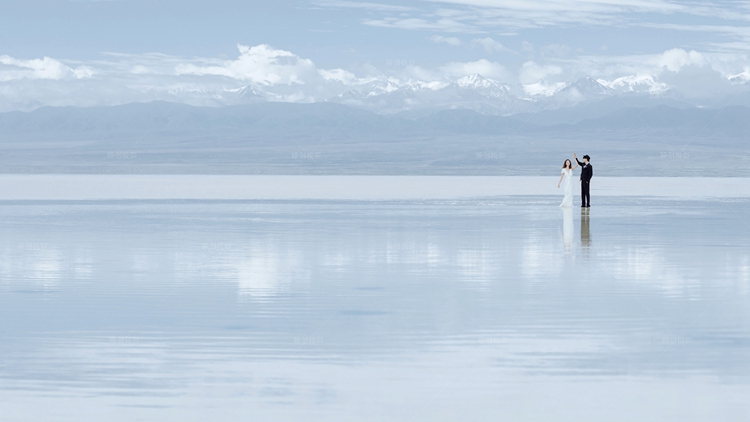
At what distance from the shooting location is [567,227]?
24.3 metres

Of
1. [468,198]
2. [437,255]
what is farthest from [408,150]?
[437,255]

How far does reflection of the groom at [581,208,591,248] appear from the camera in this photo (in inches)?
781

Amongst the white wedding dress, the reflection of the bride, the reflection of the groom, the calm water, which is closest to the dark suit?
the white wedding dress

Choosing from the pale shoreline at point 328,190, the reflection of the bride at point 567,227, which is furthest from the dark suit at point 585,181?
the pale shoreline at point 328,190

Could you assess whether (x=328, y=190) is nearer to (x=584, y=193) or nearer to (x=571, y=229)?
(x=584, y=193)

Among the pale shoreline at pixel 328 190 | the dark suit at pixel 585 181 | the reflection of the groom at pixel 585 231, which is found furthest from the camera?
the pale shoreline at pixel 328 190

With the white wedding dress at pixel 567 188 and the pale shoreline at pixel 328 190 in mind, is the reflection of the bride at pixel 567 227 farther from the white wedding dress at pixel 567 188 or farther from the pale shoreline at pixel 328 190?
the pale shoreline at pixel 328 190

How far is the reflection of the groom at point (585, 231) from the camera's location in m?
19.8

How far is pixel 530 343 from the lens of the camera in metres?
9.75

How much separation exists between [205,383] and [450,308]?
415cm

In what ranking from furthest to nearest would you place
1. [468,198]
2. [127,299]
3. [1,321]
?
[468,198]
[127,299]
[1,321]

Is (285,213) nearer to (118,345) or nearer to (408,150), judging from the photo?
(118,345)

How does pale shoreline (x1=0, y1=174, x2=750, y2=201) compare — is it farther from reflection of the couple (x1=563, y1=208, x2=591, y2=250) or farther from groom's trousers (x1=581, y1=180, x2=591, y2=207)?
reflection of the couple (x1=563, y1=208, x2=591, y2=250)

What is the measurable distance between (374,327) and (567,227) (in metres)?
14.3
